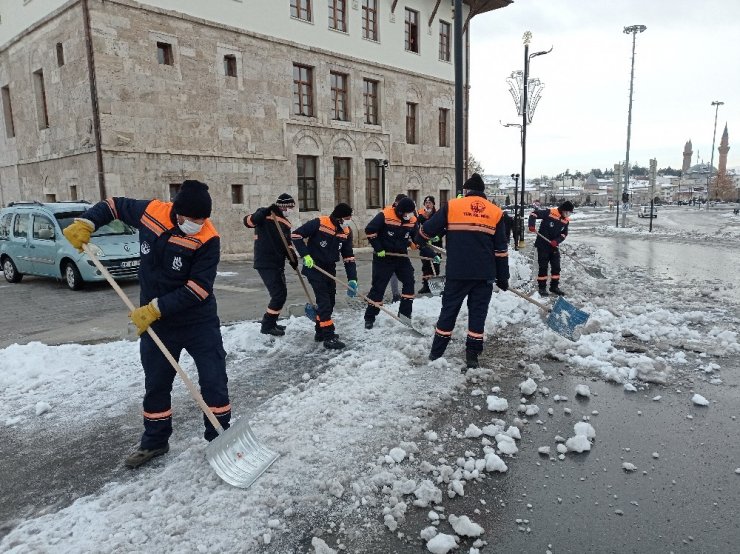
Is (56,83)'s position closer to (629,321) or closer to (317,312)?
(317,312)

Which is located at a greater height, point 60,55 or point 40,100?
point 60,55

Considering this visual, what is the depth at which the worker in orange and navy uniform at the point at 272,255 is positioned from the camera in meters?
6.41

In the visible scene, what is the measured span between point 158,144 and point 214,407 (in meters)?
13.4

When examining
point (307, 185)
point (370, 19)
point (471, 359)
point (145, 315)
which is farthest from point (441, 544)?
point (370, 19)

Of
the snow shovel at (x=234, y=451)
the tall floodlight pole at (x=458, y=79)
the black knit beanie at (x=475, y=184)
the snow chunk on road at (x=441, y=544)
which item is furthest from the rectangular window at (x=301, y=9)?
the snow chunk on road at (x=441, y=544)

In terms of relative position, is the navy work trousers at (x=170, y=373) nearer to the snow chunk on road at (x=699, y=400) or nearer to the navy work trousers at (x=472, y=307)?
the navy work trousers at (x=472, y=307)

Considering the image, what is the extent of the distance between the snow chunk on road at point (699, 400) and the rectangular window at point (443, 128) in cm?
2176

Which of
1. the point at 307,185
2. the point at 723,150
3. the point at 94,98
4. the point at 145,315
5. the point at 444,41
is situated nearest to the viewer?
the point at 145,315

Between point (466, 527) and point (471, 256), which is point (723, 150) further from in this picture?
point (466, 527)

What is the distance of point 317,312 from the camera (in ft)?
20.3

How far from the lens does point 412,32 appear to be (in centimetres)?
2258

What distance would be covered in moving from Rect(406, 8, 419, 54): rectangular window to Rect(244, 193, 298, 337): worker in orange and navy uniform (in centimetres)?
1866

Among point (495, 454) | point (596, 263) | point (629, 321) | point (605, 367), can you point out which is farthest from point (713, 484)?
point (596, 263)

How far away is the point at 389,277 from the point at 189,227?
3.96 m
